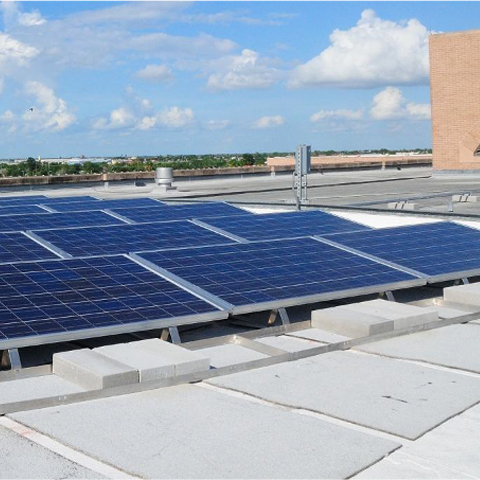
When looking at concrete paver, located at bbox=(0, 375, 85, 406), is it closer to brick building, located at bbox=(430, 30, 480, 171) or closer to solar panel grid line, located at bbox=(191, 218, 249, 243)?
solar panel grid line, located at bbox=(191, 218, 249, 243)

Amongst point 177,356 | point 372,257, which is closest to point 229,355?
point 177,356

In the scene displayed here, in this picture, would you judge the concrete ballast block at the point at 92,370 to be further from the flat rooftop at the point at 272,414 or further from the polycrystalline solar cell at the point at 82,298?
the polycrystalline solar cell at the point at 82,298

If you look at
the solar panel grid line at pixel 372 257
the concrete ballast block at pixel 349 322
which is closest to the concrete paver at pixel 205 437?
the concrete ballast block at pixel 349 322

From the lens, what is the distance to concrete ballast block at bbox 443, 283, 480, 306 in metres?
13.7

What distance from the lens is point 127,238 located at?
15.5m

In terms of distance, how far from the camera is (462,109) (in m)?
63.6

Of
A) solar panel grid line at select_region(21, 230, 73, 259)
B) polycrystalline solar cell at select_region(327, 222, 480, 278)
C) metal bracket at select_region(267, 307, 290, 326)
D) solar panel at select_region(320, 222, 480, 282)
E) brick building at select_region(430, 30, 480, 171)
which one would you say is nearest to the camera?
metal bracket at select_region(267, 307, 290, 326)

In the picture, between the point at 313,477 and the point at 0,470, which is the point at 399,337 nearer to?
the point at 313,477

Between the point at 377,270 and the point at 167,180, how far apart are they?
36.1 meters

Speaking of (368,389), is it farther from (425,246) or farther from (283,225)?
(283,225)

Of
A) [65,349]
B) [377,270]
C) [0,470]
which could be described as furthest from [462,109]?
[0,470]

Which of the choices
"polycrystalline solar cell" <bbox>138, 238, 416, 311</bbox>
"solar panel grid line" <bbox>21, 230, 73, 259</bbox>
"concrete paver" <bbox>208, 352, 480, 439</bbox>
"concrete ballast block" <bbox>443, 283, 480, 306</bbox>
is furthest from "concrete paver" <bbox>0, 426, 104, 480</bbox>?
"concrete ballast block" <bbox>443, 283, 480, 306</bbox>

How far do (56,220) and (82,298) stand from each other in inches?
334

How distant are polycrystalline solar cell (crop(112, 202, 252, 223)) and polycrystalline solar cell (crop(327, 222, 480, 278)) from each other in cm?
462
